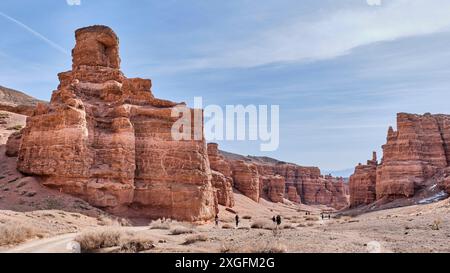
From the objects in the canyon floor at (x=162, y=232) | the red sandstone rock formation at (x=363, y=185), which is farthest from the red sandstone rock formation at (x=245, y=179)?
the canyon floor at (x=162, y=232)

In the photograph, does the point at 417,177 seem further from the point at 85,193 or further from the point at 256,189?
the point at 85,193

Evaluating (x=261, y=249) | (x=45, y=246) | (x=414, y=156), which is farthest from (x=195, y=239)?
(x=414, y=156)

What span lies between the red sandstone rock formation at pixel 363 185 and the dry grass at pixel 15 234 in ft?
179

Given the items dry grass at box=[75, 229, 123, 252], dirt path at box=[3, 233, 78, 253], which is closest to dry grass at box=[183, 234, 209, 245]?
dry grass at box=[75, 229, 123, 252]

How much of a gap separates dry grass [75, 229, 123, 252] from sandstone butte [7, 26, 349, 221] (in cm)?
1378

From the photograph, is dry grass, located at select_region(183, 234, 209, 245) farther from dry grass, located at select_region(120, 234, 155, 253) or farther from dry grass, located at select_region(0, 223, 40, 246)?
dry grass, located at select_region(0, 223, 40, 246)

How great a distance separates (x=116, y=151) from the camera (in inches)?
1214

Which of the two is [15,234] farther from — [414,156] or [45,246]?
[414,156]

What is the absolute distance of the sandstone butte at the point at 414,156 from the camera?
51500 millimetres

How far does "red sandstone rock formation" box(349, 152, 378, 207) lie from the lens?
64.5 m

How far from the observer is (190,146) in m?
→ 34.0

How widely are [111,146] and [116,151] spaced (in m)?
0.64
